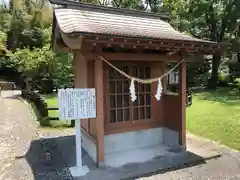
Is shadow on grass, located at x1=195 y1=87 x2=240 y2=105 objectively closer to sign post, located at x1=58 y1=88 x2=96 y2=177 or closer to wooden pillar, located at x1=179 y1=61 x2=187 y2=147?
wooden pillar, located at x1=179 y1=61 x2=187 y2=147

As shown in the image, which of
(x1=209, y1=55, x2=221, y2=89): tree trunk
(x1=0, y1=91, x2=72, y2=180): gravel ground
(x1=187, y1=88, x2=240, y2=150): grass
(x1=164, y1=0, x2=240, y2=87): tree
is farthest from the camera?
(x1=209, y1=55, x2=221, y2=89): tree trunk

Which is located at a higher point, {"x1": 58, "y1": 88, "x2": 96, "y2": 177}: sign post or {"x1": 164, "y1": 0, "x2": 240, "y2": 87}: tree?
{"x1": 164, "y1": 0, "x2": 240, "y2": 87}: tree

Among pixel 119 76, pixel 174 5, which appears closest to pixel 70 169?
pixel 119 76

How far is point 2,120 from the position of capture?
11.4 metres

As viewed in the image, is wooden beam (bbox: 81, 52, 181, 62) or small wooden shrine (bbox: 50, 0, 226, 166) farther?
small wooden shrine (bbox: 50, 0, 226, 166)

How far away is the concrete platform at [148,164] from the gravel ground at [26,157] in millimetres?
371

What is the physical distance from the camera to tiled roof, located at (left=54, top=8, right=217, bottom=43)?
589 cm

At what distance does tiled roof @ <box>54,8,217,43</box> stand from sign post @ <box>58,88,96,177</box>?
147 centimetres

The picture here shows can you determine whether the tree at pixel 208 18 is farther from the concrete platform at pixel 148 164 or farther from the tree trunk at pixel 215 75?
the concrete platform at pixel 148 164

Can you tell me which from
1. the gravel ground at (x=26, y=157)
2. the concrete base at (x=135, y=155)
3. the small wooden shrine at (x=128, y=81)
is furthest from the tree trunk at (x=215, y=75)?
the concrete base at (x=135, y=155)

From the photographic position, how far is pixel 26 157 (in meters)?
6.27

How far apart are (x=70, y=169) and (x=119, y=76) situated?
8.52 ft

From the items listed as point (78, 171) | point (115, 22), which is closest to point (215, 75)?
point (115, 22)

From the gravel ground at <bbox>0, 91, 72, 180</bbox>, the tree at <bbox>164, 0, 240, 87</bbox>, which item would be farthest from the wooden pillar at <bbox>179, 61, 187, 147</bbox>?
the tree at <bbox>164, 0, 240, 87</bbox>
